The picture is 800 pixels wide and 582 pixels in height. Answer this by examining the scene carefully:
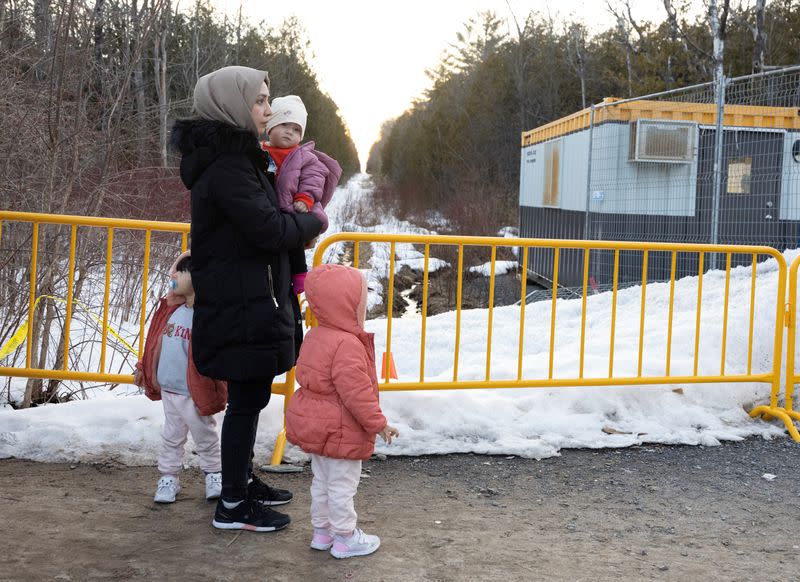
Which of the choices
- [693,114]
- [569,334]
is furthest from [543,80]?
[569,334]

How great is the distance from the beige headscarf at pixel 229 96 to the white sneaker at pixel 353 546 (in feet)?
5.33

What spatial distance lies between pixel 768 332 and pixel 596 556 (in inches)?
134

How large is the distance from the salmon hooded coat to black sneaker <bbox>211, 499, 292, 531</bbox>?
1.64 feet

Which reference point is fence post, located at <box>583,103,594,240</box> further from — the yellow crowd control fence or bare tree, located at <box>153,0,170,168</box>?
bare tree, located at <box>153,0,170,168</box>

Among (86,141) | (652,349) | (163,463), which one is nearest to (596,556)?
(163,463)

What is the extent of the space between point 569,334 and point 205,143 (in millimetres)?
5198

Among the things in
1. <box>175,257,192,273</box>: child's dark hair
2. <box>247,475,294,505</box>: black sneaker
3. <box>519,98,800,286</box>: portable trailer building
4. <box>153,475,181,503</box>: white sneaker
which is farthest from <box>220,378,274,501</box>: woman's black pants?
<box>519,98,800,286</box>: portable trailer building

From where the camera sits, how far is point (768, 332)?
20.9 feet

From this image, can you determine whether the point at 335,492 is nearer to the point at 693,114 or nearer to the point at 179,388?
the point at 179,388

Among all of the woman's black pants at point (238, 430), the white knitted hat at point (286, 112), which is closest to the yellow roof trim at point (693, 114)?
the white knitted hat at point (286, 112)

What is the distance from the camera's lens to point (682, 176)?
44.9 feet

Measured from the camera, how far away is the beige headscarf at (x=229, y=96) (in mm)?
3420

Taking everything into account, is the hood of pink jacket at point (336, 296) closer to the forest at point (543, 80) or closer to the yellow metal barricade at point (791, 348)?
the yellow metal barricade at point (791, 348)

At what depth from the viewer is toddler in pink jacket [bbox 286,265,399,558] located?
328 cm
